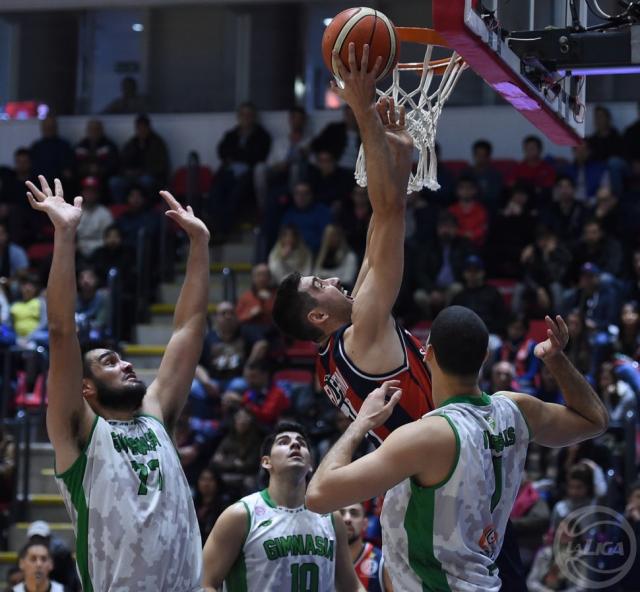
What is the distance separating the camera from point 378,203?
5.18 meters

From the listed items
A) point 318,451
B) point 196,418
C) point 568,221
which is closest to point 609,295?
point 568,221

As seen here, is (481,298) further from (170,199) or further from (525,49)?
(170,199)

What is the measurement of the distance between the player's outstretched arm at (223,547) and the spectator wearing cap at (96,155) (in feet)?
32.8

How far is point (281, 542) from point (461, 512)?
6.78ft

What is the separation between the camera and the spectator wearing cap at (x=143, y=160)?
51.8 feet

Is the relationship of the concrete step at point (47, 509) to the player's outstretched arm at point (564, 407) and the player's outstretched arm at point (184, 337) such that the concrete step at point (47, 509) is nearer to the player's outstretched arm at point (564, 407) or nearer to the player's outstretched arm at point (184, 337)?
the player's outstretched arm at point (184, 337)

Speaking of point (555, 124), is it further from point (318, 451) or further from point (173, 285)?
point (173, 285)

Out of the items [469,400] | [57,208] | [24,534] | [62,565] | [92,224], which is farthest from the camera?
[92,224]

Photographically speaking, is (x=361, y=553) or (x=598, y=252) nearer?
(x=361, y=553)

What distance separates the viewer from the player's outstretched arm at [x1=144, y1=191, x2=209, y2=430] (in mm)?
5821

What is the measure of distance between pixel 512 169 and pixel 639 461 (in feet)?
16.8

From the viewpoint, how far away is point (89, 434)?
5.36 m

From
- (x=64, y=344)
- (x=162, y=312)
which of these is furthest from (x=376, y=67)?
(x=162, y=312)

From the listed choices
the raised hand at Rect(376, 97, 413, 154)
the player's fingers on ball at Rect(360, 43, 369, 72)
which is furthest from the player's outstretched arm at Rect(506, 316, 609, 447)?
the player's fingers on ball at Rect(360, 43, 369, 72)
